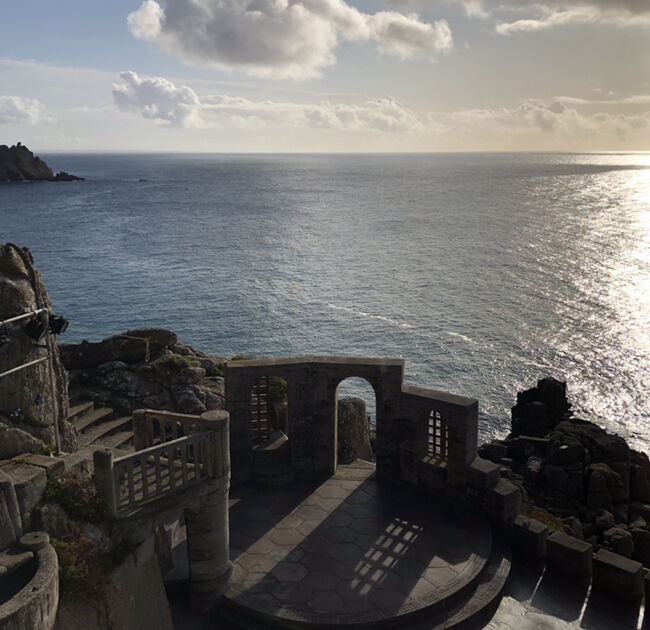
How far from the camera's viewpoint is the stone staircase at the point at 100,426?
71.2ft

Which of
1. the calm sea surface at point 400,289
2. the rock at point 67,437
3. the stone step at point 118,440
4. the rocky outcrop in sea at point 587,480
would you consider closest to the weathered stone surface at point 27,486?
the rock at point 67,437

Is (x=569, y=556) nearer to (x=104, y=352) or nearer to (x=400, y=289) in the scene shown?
(x=104, y=352)

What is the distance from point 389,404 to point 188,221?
124 meters

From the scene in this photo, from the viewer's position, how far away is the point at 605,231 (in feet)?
395

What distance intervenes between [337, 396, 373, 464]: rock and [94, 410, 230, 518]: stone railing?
1135cm

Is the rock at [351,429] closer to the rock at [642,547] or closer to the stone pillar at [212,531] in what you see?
the rock at [642,547]

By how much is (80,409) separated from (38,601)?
13.5m

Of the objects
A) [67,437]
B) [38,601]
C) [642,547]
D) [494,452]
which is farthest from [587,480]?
[38,601]

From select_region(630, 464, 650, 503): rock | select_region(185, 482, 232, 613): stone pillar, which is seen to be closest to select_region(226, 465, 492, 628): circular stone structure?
select_region(185, 482, 232, 613): stone pillar

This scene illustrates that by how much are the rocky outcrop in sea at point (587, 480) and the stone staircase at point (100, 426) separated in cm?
1602

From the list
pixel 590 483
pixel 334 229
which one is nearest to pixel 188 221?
pixel 334 229

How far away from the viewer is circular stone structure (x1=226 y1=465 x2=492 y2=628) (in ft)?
47.9

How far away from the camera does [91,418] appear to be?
75.0ft

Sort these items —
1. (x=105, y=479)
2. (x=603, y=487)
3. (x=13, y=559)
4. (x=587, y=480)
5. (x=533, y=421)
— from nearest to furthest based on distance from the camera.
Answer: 1. (x=13, y=559)
2. (x=105, y=479)
3. (x=603, y=487)
4. (x=587, y=480)
5. (x=533, y=421)
